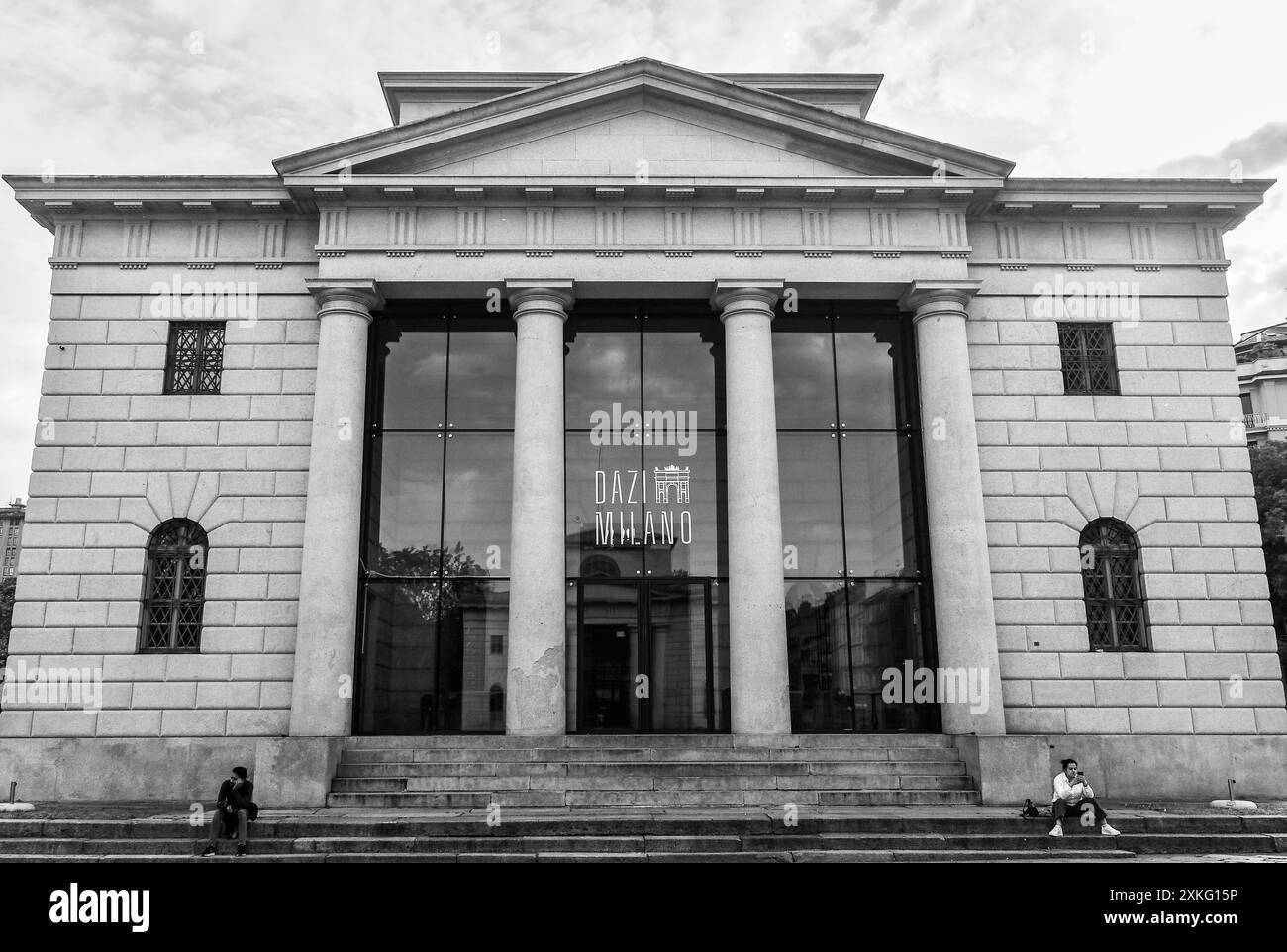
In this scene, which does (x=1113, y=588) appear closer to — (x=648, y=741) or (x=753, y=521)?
(x=753, y=521)

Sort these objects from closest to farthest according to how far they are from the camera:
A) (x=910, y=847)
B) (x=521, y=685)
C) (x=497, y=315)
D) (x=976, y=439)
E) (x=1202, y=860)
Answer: (x=1202, y=860)
(x=910, y=847)
(x=521, y=685)
(x=976, y=439)
(x=497, y=315)

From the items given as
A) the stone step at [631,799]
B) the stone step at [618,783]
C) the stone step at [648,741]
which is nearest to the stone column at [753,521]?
the stone step at [648,741]

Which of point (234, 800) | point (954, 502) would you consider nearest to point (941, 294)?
point (954, 502)

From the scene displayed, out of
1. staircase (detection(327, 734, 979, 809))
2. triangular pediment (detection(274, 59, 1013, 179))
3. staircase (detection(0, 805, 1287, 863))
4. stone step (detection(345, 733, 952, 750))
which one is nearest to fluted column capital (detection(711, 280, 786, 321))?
triangular pediment (detection(274, 59, 1013, 179))

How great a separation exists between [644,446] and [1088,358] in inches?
439

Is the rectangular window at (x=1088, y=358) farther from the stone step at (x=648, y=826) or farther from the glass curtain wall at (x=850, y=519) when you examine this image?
the stone step at (x=648, y=826)

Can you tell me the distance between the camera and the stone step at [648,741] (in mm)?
21062

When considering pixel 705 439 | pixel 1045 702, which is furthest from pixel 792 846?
pixel 705 439

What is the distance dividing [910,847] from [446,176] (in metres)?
17.5

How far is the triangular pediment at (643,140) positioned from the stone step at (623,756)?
43.5ft

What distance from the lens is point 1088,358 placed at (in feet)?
81.3

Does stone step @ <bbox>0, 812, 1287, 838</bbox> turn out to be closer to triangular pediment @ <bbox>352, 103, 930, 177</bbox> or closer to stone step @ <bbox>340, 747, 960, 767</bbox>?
stone step @ <bbox>340, 747, 960, 767</bbox>

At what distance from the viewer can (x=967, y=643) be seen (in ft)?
72.4

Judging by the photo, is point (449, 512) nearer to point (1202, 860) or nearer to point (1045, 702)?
point (1045, 702)
